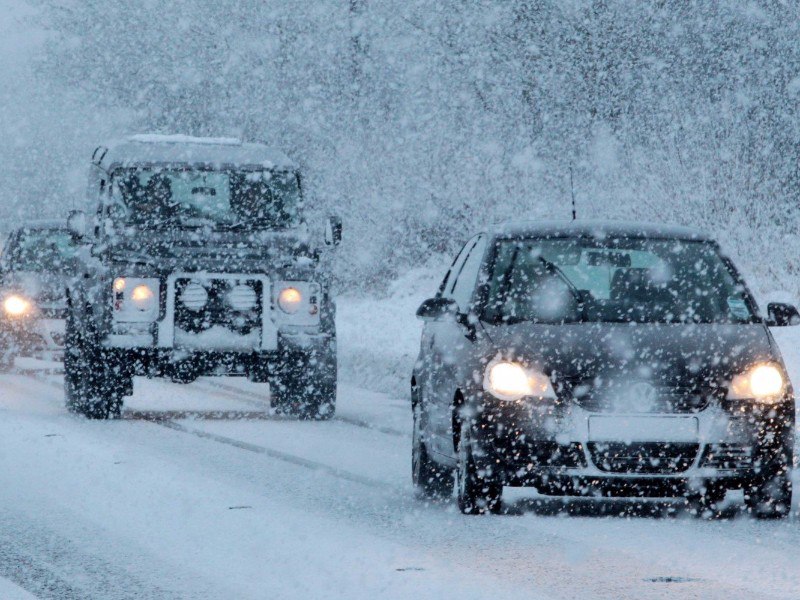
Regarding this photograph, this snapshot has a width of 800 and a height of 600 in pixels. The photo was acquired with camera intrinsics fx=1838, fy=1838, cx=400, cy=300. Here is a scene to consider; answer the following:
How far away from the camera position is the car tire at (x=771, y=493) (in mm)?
9281

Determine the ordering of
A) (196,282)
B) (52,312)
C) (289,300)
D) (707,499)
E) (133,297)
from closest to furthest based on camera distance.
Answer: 1. (707,499)
2. (133,297)
3. (196,282)
4. (289,300)
5. (52,312)

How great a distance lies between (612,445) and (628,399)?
0.79 ft

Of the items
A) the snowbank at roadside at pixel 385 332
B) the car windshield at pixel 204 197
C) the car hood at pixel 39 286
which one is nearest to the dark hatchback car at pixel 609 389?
the car windshield at pixel 204 197

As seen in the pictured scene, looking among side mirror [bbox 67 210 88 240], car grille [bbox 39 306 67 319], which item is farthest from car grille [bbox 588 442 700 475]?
car grille [bbox 39 306 67 319]

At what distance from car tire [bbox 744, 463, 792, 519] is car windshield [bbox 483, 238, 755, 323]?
94 centimetres

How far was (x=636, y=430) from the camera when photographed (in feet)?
29.6

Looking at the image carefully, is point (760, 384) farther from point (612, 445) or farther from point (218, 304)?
point (218, 304)

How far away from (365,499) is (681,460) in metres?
2.03

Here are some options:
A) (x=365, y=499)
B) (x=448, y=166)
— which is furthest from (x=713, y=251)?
(x=448, y=166)

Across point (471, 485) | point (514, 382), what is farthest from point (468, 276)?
point (471, 485)

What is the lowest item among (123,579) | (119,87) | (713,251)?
(123,579)

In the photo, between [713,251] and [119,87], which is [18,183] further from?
[713,251]

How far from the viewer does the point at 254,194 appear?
1672 cm

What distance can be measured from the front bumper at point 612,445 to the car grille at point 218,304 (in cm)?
665
